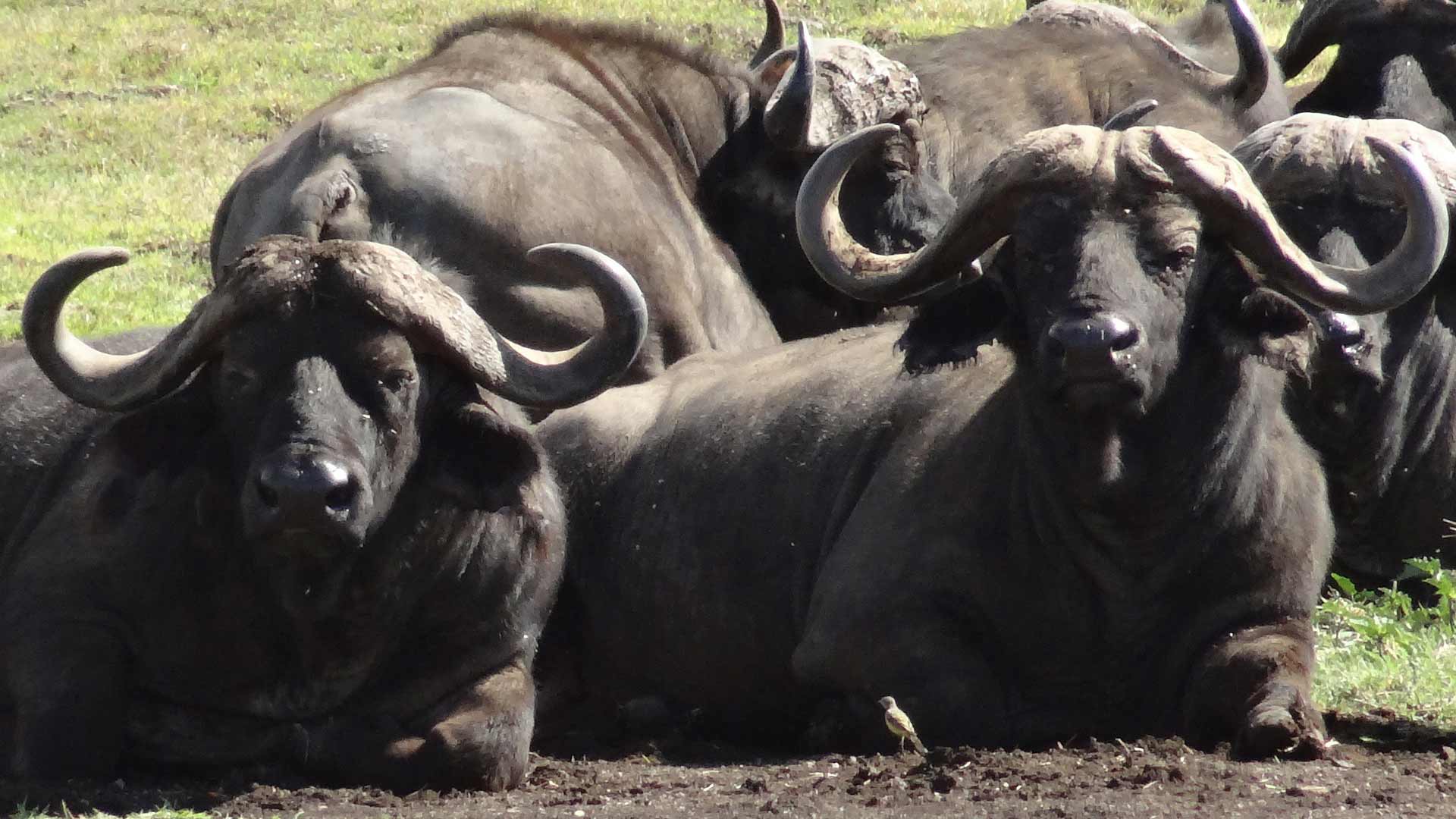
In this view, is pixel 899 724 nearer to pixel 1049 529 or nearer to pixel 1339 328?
pixel 1049 529

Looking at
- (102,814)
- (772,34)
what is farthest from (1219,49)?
(102,814)

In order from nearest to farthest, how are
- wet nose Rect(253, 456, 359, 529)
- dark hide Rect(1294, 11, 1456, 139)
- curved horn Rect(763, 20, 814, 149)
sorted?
1. wet nose Rect(253, 456, 359, 529)
2. curved horn Rect(763, 20, 814, 149)
3. dark hide Rect(1294, 11, 1456, 139)

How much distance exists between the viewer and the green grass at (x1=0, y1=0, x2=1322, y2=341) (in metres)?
14.6

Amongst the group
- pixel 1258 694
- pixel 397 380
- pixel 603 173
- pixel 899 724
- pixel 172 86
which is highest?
pixel 397 380

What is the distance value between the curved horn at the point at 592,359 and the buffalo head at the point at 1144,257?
972mm

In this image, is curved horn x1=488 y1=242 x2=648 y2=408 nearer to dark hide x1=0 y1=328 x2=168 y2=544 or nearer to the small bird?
the small bird

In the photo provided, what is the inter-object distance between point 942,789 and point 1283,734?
3.21 feet

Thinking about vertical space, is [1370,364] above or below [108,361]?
above

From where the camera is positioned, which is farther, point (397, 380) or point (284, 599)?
point (284, 599)

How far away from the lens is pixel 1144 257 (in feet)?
20.3

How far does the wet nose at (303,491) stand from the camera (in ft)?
18.9

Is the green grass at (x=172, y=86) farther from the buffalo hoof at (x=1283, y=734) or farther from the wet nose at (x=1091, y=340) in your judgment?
the buffalo hoof at (x=1283, y=734)

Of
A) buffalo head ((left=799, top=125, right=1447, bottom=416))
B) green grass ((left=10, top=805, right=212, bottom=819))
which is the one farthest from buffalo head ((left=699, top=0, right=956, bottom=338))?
green grass ((left=10, top=805, right=212, bottom=819))

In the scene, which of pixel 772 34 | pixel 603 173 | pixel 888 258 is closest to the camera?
pixel 888 258
